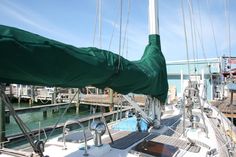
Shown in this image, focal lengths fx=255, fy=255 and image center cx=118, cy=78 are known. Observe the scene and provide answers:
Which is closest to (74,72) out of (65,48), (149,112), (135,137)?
(65,48)

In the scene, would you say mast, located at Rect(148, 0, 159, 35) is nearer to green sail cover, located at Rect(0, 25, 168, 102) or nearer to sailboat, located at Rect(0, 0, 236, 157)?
sailboat, located at Rect(0, 0, 236, 157)

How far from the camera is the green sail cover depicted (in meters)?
2.03

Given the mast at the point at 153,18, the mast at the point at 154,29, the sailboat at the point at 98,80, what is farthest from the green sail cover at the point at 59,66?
the mast at the point at 153,18

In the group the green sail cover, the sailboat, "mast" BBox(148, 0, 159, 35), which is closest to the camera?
the green sail cover

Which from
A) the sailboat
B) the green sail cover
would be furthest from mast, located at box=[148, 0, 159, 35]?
the green sail cover

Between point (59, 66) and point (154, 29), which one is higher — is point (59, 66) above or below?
below

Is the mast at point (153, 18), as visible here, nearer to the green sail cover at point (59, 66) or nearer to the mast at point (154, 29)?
the mast at point (154, 29)

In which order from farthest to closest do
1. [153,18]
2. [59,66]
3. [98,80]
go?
[153,18] < [98,80] < [59,66]

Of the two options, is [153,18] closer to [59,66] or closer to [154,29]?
[154,29]

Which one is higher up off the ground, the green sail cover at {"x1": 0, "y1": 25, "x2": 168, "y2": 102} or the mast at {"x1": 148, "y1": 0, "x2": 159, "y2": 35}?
the mast at {"x1": 148, "y1": 0, "x2": 159, "y2": 35}

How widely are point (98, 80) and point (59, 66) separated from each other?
2.17 ft

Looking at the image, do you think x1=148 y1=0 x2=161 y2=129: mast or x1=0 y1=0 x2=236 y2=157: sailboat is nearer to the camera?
x1=0 y1=0 x2=236 y2=157: sailboat

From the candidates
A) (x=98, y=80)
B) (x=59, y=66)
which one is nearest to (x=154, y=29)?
(x=98, y=80)

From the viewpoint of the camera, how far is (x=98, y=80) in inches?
117
